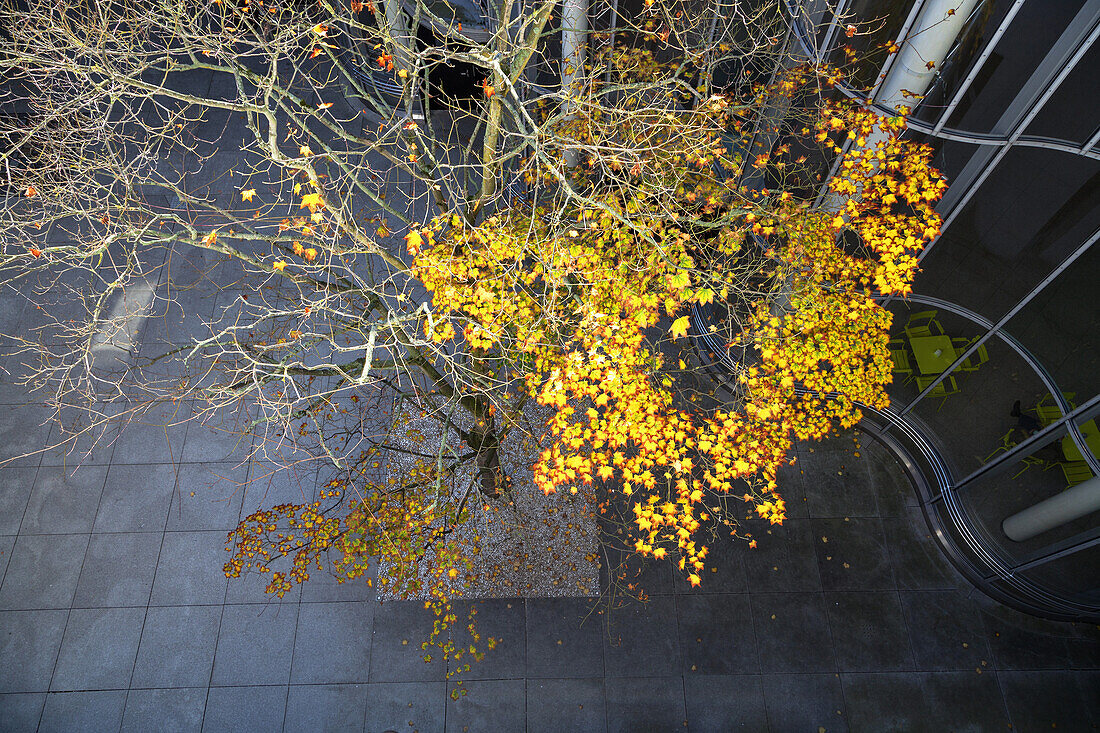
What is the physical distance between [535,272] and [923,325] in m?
7.81

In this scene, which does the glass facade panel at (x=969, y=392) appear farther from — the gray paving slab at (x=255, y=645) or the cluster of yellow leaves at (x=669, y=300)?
the gray paving slab at (x=255, y=645)

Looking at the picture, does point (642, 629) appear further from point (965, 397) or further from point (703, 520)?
point (965, 397)

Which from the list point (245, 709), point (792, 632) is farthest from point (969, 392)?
point (245, 709)

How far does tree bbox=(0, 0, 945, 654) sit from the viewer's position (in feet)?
27.7

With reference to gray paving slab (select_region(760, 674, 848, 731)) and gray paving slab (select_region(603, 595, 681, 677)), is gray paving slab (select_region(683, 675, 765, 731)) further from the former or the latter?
gray paving slab (select_region(603, 595, 681, 677))

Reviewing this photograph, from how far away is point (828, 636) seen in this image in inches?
455

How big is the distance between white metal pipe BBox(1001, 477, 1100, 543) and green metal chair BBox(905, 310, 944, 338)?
3.29 m

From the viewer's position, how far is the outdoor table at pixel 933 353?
11.8 metres

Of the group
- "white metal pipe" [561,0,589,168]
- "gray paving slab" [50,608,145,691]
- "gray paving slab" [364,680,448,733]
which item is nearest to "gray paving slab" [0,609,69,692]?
"gray paving slab" [50,608,145,691]

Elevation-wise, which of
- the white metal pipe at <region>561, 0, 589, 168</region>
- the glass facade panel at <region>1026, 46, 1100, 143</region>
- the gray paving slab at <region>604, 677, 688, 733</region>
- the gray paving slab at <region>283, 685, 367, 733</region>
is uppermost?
the glass facade panel at <region>1026, 46, 1100, 143</region>

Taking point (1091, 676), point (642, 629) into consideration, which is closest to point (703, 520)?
point (642, 629)

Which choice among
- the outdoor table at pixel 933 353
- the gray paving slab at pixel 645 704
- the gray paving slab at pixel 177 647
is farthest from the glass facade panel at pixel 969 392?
the gray paving slab at pixel 177 647

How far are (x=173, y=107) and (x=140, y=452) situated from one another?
30.9 feet

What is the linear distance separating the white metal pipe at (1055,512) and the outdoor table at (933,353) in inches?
109
